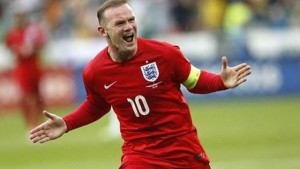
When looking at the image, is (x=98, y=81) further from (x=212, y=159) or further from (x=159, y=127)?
(x=212, y=159)

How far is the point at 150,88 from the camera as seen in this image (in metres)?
8.80

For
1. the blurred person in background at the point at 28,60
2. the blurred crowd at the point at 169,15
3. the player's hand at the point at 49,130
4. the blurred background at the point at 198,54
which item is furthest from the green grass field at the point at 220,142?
the player's hand at the point at 49,130

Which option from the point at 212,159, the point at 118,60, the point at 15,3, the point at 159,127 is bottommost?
the point at 212,159

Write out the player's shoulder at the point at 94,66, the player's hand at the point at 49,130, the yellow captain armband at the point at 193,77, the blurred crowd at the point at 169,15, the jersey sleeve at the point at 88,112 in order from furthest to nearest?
the blurred crowd at the point at 169,15 < the jersey sleeve at the point at 88,112 < the player's hand at the point at 49,130 < the player's shoulder at the point at 94,66 < the yellow captain armband at the point at 193,77

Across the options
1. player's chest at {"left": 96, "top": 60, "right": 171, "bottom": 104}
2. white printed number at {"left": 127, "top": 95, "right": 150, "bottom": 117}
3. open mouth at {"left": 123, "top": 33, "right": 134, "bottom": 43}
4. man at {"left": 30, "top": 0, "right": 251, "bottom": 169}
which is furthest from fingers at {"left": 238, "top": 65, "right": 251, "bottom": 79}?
open mouth at {"left": 123, "top": 33, "right": 134, "bottom": 43}

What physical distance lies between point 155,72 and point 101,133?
468 inches

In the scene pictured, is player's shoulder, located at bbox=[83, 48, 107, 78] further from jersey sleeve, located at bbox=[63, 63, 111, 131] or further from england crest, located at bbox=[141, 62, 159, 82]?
england crest, located at bbox=[141, 62, 159, 82]

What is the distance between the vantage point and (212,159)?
51.8ft

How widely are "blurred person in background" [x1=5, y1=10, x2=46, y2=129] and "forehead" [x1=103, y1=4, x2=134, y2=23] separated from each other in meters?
11.7

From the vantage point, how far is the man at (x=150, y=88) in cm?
870

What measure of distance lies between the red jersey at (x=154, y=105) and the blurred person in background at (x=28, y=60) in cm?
1171

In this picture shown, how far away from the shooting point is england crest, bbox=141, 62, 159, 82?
8781mm

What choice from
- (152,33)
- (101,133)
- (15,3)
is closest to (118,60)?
(101,133)

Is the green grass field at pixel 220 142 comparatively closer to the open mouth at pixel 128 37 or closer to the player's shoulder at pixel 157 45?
the player's shoulder at pixel 157 45
